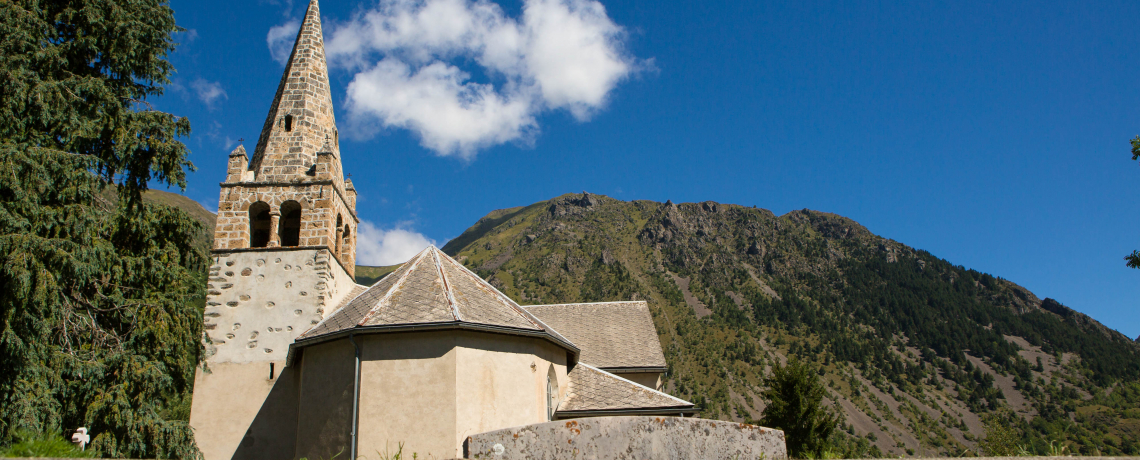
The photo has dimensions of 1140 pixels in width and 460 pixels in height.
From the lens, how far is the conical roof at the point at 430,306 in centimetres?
1504

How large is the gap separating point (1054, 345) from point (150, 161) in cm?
19946

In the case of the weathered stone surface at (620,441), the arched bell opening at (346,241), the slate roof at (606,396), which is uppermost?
the arched bell opening at (346,241)

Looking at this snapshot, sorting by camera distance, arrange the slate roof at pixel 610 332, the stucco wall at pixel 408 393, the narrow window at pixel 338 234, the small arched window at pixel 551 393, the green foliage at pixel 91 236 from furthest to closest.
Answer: the slate roof at pixel 610 332
the narrow window at pixel 338 234
the small arched window at pixel 551 393
the stucco wall at pixel 408 393
the green foliage at pixel 91 236

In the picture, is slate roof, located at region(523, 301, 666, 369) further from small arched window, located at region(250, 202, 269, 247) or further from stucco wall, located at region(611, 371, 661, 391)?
small arched window, located at region(250, 202, 269, 247)

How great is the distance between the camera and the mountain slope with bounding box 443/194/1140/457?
125m

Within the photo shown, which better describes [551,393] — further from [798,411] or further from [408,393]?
[798,411]

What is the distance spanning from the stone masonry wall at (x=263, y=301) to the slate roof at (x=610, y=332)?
9372 millimetres

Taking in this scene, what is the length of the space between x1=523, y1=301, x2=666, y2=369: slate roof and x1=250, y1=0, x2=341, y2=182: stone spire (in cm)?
1008

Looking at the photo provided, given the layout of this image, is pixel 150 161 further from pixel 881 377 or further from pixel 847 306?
pixel 847 306

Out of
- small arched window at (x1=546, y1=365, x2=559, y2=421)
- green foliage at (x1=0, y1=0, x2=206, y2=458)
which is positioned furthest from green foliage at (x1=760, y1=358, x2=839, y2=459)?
green foliage at (x1=0, y1=0, x2=206, y2=458)

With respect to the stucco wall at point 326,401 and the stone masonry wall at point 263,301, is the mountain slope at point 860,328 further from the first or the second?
the stucco wall at point 326,401

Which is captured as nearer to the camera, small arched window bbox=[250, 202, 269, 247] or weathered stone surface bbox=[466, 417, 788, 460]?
weathered stone surface bbox=[466, 417, 788, 460]

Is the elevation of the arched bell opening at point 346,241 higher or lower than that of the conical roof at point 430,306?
higher

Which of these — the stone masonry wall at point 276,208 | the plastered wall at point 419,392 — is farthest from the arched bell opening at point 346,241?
the plastered wall at point 419,392
